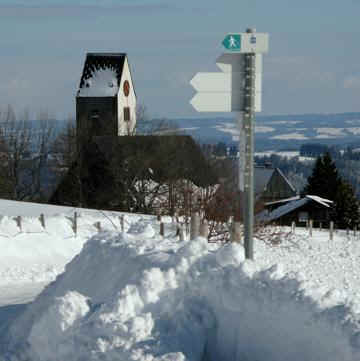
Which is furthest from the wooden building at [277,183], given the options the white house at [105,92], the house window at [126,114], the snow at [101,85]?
the snow at [101,85]

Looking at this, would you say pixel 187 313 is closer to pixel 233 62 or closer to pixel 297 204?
pixel 233 62

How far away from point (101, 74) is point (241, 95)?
6171cm

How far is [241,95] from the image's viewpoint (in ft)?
21.8

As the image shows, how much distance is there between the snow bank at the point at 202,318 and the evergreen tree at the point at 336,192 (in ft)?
173

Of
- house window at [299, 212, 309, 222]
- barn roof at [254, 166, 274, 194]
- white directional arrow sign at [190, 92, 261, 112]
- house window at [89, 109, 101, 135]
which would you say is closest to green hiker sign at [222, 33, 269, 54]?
white directional arrow sign at [190, 92, 261, 112]

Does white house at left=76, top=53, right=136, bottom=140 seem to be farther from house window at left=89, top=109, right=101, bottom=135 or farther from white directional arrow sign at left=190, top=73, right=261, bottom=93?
white directional arrow sign at left=190, top=73, right=261, bottom=93

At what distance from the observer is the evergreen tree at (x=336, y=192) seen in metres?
58.0

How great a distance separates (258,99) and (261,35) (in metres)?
0.58

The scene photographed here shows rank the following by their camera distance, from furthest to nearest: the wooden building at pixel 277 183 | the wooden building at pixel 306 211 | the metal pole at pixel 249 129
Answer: the wooden building at pixel 277 183 → the wooden building at pixel 306 211 → the metal pole at pixel 249 129

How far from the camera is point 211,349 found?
6098 mm

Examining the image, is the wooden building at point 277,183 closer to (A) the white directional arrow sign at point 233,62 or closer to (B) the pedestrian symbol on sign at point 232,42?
(A) the white directional arrow sign at point 233,62

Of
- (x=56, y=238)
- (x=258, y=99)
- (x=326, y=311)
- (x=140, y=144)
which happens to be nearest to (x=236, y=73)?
(x=258, y=99)

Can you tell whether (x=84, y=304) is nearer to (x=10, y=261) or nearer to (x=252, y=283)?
(x=252, y=283)

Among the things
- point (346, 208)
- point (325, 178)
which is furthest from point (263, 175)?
point (346, 208)
